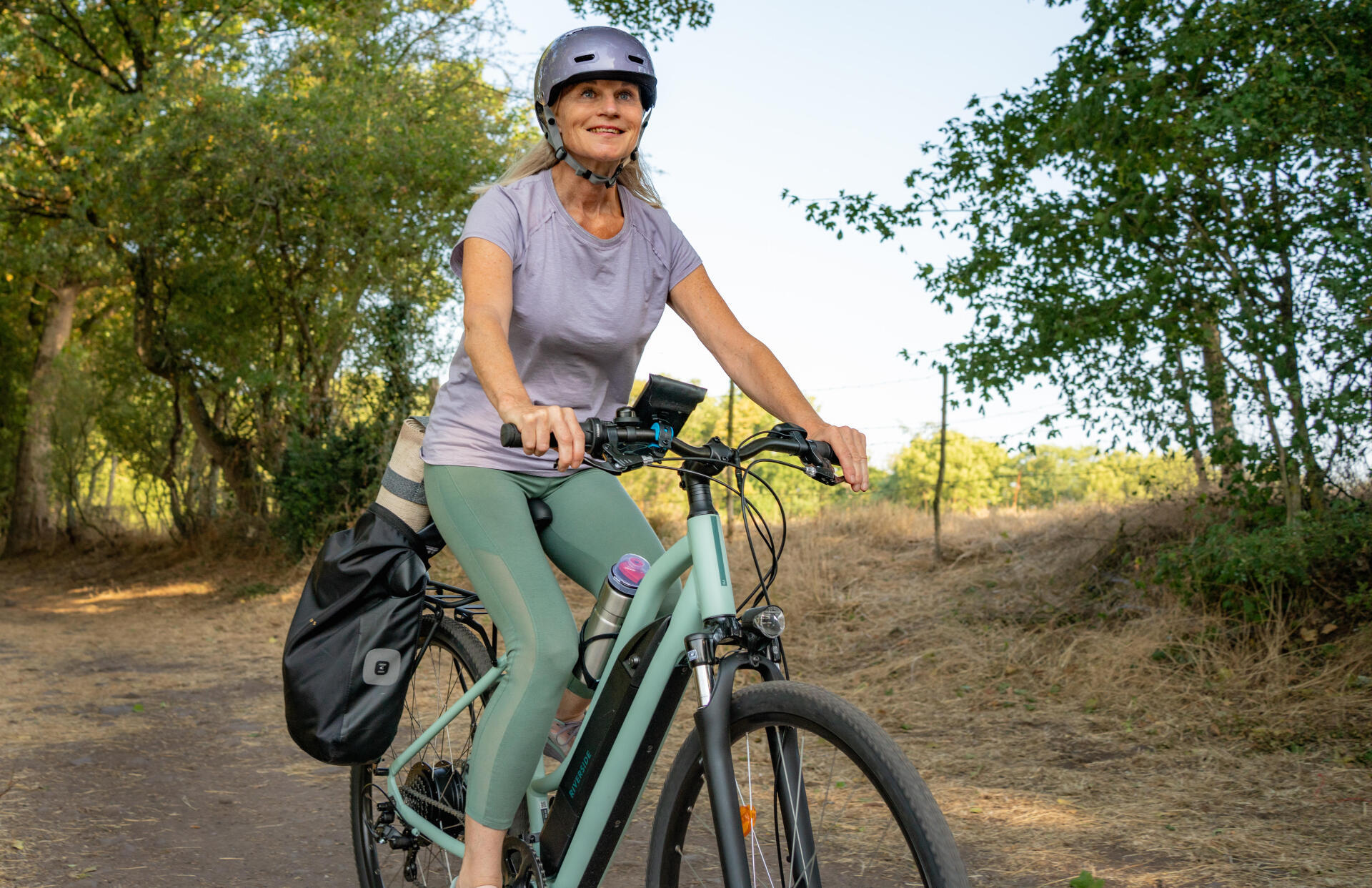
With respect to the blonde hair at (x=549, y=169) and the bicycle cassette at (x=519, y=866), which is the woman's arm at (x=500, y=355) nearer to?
the blonde hair at (x=549, y=169)

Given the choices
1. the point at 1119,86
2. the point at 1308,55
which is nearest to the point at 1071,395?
the point at 1119,86

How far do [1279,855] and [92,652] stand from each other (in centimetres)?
890

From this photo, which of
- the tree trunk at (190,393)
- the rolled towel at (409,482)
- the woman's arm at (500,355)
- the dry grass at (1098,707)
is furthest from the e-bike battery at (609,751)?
the tree trunk at (190,393)

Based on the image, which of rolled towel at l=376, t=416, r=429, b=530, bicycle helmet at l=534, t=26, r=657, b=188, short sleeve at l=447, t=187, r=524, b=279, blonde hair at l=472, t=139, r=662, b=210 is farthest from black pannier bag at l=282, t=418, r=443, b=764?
bicycle helmet at l=534, t=26, r=657, b=188

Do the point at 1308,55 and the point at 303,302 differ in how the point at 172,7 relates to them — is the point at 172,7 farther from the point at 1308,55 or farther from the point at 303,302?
the point at 1308,55

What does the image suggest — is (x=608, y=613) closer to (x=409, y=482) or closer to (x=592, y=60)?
(x=409, y=482)

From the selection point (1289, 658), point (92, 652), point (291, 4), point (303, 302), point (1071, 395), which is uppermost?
point (291, 4)

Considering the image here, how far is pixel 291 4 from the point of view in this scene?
572 inches

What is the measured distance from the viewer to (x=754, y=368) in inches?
98.3

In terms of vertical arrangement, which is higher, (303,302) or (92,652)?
(303,302)

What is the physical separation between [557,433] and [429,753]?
4.67 feet

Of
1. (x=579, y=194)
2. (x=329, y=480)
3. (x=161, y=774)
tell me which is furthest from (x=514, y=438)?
(x=329, y=480)

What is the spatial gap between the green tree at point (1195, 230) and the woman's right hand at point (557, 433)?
4.61m

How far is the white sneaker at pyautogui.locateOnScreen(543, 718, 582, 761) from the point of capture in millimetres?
2570
